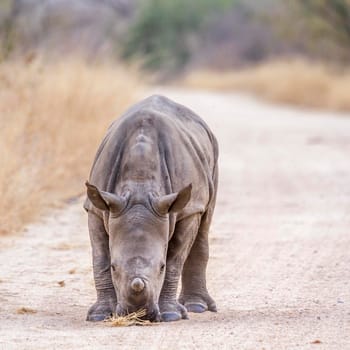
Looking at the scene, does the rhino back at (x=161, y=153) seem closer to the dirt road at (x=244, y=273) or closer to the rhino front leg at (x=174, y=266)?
the rhino front leg at (x=174, y=266)

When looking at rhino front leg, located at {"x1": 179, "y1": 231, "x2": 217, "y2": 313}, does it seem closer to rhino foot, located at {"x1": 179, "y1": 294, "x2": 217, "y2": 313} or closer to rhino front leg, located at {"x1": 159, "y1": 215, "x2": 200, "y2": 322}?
rhino foot, located at {"x1": 179, "y1": 294, "x2": 217, "y2": 313}

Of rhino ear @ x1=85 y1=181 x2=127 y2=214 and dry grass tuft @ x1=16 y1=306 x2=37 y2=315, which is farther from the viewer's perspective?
dry grass tuft @ x1=16 y1=306 x2=37 y2=315

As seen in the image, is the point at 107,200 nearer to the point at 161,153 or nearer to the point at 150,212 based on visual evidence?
the point at 150,212

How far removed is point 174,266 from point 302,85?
90.4ft

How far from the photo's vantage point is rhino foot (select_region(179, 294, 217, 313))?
8.36m

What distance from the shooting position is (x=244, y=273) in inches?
385

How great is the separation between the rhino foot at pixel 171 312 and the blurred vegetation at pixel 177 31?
1006 cm

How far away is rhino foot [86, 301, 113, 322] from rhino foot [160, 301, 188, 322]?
329mm

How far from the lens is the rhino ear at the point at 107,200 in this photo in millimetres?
7258

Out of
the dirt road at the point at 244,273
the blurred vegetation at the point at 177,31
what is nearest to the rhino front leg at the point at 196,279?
the dirt road at the point at 244,273

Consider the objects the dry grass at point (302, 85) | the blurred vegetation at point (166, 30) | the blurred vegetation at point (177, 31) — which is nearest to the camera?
the blurred vegetation at point (177, 31)

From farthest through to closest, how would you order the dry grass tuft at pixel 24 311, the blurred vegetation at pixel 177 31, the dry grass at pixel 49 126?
the blurred vegetation at pixel 177 31 → the dry grass at pixel 49 126 → the dry grass tuft at pixel 24 311

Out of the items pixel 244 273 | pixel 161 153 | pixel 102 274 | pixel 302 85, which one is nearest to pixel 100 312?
pixel 102 274

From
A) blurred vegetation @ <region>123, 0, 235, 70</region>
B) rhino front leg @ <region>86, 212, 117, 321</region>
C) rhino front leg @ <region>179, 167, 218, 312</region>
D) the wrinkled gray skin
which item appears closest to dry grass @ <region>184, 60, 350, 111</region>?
blurred vegetation @ <region>123, 0, 235, 70</region>
